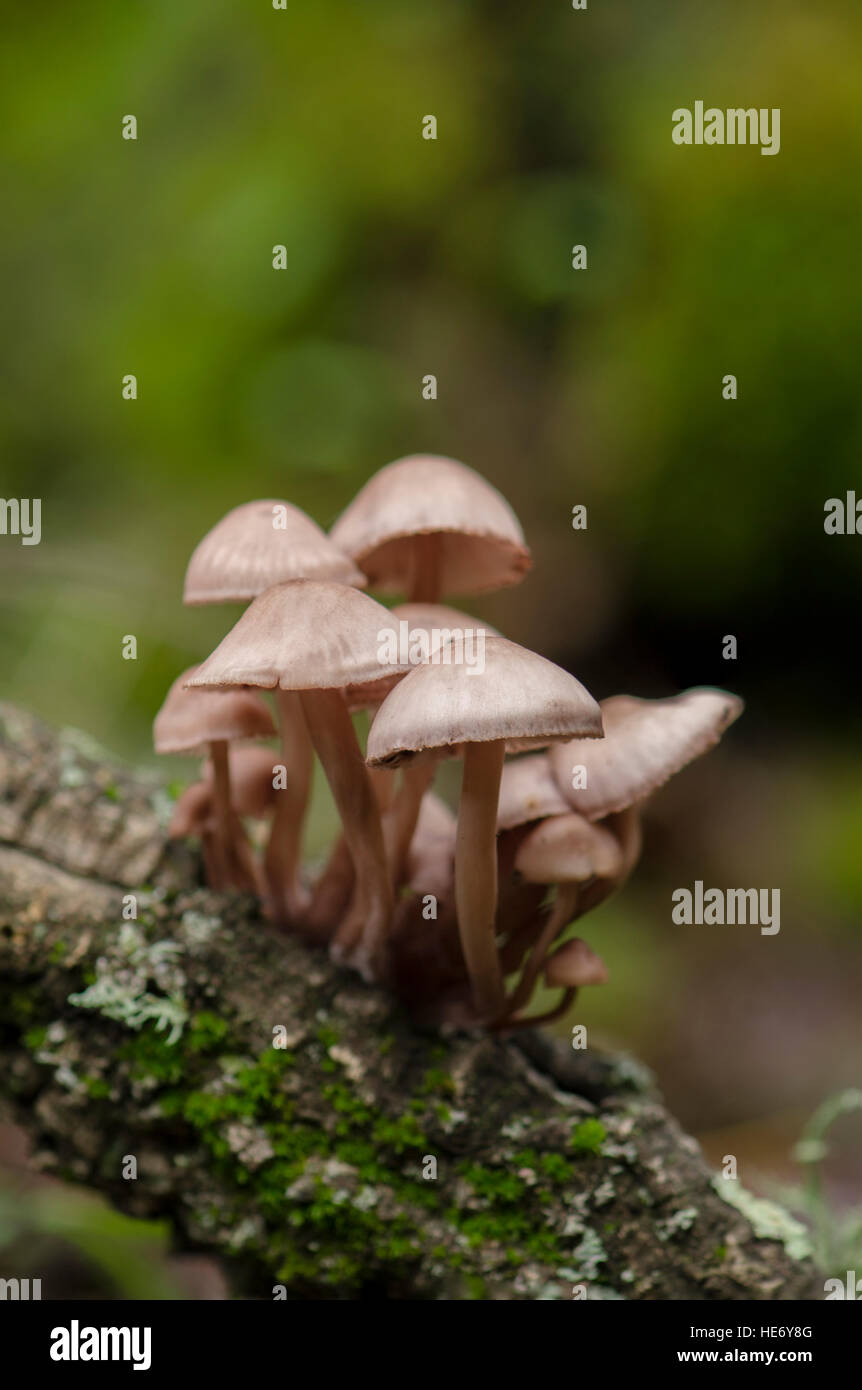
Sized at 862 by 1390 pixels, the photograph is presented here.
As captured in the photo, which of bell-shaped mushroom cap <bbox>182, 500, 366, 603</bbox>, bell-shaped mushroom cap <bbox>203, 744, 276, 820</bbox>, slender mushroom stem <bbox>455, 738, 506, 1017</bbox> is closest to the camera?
slender mushroom stem <bbox>455, 738, 506, 1017</bbox>

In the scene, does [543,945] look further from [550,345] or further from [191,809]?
[550,345]

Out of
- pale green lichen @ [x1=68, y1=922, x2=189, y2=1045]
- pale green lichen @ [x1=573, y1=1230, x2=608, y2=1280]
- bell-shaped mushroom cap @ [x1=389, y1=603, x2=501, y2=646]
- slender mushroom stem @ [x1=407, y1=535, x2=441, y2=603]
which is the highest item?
slender mushroom stem @ [x1=407, y1=535, x2=441, y2=603]

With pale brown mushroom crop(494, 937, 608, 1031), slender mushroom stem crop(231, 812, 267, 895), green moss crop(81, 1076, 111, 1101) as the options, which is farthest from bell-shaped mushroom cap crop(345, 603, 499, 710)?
green moss crop(81, 1076, 111, 1101)

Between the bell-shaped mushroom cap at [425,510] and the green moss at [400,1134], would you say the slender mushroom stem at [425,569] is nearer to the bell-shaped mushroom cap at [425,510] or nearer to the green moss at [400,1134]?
the bell-shaped mushroom cap at [425,510]

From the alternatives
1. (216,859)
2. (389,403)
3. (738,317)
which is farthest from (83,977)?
(738,317)

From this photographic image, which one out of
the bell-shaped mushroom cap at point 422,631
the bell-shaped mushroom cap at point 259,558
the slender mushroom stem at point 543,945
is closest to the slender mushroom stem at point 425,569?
the bell-shaped mushroom cap at point 422,631

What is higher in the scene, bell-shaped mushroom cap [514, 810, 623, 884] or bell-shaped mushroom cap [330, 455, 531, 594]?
bell-shaped mushroom cap [330, 455, 531, 594]

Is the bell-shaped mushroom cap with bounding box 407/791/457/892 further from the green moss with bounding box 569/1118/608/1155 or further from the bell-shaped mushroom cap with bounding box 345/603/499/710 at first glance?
the green moss with bounding box 569/1118/608/1155
